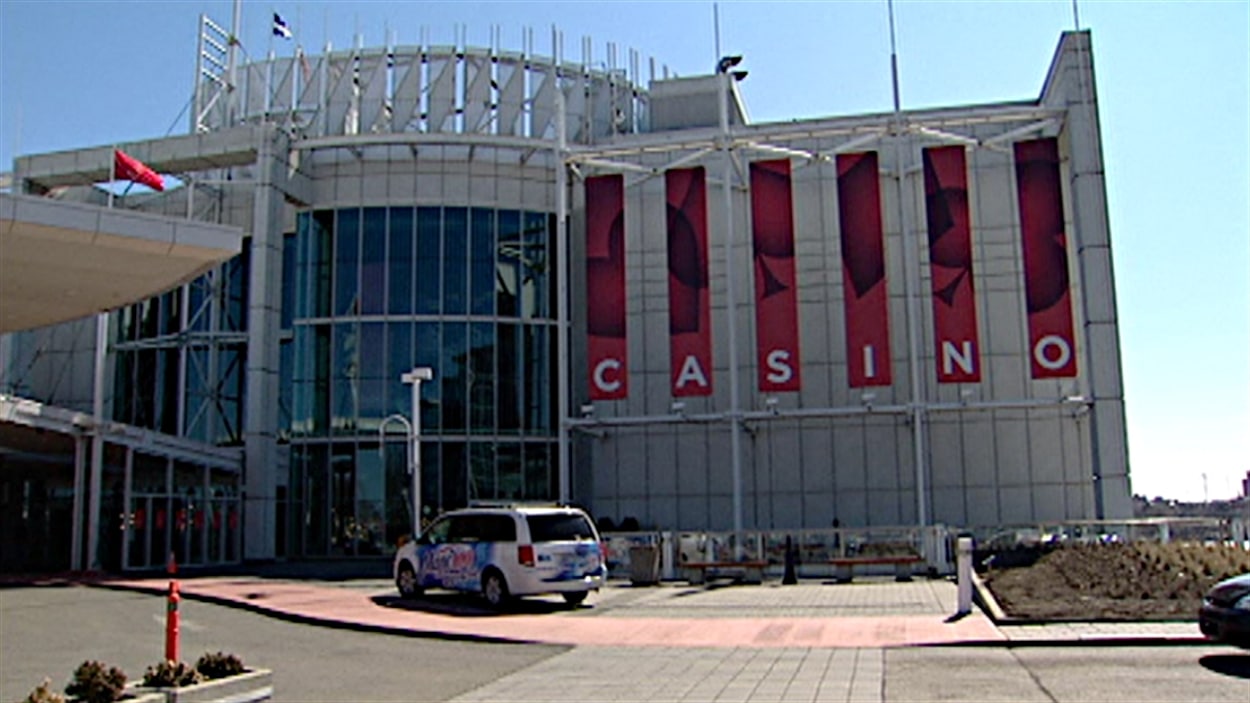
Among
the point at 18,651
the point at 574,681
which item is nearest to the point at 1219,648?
the point at 574,681

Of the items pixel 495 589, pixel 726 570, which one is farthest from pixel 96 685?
pixel 726 570

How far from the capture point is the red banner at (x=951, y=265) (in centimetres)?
3325

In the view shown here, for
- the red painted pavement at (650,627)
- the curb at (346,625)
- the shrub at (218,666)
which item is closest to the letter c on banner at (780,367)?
the red painted pavement at (650,627)

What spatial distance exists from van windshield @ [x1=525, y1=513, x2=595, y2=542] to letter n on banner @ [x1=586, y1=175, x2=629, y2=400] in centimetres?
1408

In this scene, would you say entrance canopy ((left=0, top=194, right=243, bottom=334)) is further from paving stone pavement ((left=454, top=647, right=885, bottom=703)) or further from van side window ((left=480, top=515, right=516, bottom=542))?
paving stone pavement ((left=454, top=647, right=885, bottom=703))

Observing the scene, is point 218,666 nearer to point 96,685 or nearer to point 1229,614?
point 96,685

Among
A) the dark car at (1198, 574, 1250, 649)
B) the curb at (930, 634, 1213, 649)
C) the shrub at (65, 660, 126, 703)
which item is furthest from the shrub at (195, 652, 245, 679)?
the dark car at (1198, 574, 1250, 649)

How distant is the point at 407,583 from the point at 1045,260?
67.6 feet

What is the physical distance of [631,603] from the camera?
72.0ft

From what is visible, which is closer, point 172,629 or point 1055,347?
point 172,629

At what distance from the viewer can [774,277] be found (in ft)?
114

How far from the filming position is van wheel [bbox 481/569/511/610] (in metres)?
20.9

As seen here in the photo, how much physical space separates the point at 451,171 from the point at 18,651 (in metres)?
27.1

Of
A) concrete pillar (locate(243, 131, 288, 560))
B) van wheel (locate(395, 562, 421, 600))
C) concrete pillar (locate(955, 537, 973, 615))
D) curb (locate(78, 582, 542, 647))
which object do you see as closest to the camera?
curb (locate(78, 582, 542, 647))
